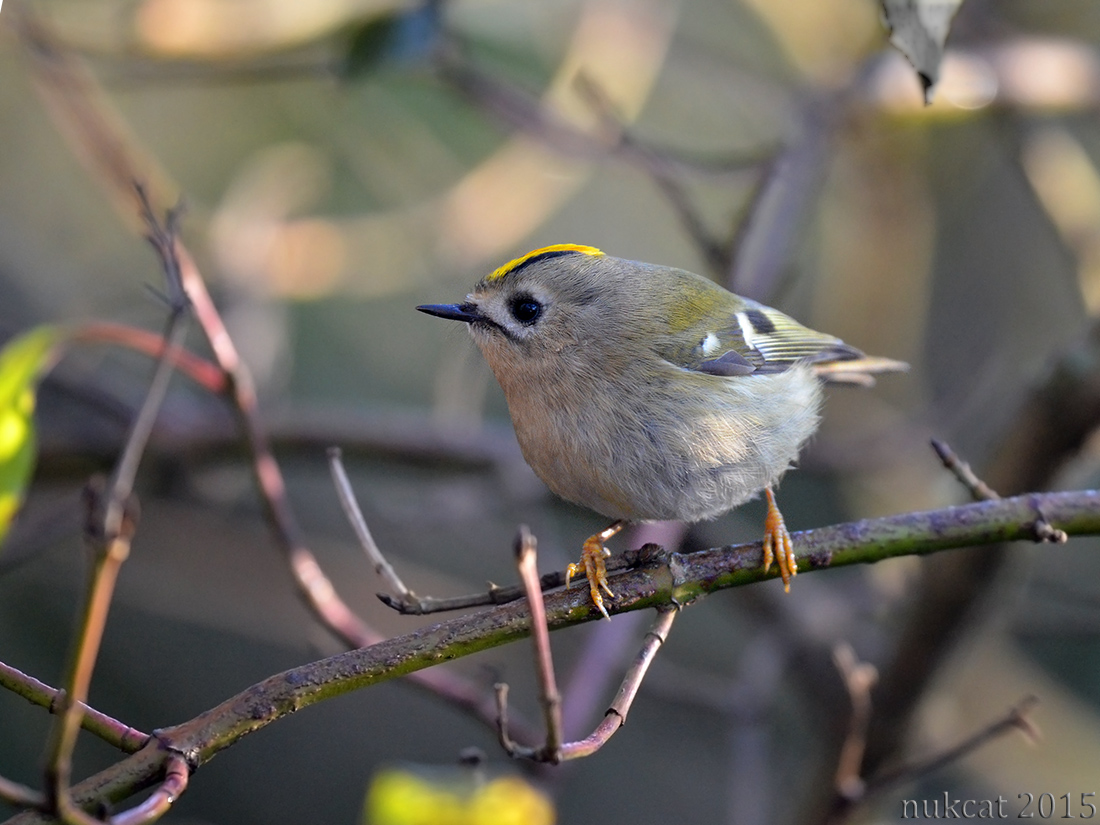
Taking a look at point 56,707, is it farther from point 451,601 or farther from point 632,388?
point 632,388

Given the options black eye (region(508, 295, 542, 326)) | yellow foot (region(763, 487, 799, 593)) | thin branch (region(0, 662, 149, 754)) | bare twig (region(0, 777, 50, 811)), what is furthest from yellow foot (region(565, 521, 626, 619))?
bare twig (region(0, 777, 50, 811))

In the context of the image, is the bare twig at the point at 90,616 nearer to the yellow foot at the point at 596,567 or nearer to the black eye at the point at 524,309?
the yellow foot at the point at 596,567

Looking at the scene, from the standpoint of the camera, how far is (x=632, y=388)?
5.38 feet

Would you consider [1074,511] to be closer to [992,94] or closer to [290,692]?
[290,692]

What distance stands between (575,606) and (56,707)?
556 mm

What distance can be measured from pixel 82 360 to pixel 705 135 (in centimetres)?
276

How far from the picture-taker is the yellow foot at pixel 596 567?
1.23m

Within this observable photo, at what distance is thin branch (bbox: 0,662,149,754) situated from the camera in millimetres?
954

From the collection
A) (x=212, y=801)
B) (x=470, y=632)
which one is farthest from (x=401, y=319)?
(x=470, y=632)

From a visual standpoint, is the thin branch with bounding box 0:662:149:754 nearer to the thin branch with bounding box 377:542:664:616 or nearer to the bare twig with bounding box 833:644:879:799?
the thin branch with bounding box 377:542:664:616

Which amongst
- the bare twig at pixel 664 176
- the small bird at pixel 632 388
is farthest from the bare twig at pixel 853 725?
the bare twig at pixel 664 176

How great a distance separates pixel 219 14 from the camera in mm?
2703

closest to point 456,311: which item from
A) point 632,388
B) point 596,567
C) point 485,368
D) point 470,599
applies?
point 632,388

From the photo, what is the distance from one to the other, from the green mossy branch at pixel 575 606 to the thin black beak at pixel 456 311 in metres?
0.56
